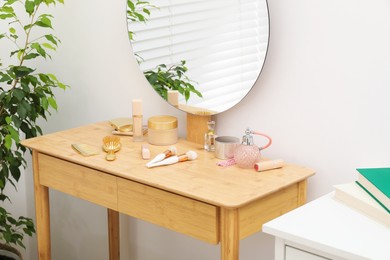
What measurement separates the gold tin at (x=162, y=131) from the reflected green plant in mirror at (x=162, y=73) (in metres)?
0.12

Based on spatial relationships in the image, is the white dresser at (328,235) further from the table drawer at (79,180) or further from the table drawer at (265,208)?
the table drawer at (79,180)

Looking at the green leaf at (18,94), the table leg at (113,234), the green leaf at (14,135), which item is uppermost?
the green leaf at (18,94)

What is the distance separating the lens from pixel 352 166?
6.47ft

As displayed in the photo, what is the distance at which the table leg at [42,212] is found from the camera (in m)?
2.33

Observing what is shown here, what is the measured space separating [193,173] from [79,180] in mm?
440

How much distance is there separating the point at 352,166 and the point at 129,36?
1.03 metres

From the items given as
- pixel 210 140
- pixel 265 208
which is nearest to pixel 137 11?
pixel 210 140

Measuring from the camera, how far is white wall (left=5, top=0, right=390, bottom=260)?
1881 mm

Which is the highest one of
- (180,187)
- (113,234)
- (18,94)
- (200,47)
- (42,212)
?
(200,47)

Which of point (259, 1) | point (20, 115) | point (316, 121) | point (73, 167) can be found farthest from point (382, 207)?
point (20, 115)

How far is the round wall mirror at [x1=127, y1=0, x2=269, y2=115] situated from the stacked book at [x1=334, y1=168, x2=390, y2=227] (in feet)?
1.83

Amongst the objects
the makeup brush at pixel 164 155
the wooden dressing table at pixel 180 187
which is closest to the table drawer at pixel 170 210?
the wooden dressing table at pixel 180 187

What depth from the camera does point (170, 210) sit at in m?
1.87

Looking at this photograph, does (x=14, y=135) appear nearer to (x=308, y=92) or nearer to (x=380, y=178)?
(x=308, y=92)
